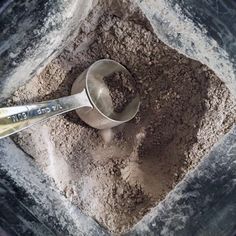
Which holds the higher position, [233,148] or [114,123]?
[233,148]

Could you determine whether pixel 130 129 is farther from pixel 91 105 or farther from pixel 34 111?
pixel 34 111

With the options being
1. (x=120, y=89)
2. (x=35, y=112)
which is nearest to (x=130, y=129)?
(x=120, y=89)

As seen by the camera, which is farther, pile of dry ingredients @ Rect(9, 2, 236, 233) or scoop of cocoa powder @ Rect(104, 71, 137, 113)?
scoop of cocoa powder @ Rect(104, 71, 137, 113)

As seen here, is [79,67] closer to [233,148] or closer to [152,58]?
[152,58]

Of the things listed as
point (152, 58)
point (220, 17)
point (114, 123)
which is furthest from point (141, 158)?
point (220, 17)

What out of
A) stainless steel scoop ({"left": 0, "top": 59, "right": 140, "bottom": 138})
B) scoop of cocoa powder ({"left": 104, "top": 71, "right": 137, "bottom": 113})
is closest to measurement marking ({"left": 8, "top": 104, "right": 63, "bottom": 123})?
stainless steel scoop ({"left": 0, "top": 59, "right": 140, "bottom": 138})

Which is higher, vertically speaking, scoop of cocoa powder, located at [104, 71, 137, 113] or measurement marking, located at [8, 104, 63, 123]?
scoop of cocoa powder, located at [104, 71, 137, 113]

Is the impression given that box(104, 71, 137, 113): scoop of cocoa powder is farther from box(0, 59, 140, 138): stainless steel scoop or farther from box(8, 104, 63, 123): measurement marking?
box(8, 104, 63, 123): measurement marking
